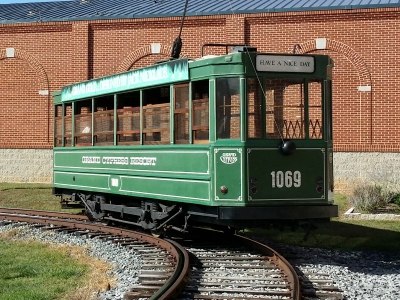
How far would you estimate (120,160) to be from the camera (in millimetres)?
14141

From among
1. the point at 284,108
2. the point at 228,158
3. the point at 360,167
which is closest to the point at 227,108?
the point at 228,158

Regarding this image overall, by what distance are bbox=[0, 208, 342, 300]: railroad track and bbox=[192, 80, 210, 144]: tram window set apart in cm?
180

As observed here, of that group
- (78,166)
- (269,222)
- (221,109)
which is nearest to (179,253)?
(269,222)

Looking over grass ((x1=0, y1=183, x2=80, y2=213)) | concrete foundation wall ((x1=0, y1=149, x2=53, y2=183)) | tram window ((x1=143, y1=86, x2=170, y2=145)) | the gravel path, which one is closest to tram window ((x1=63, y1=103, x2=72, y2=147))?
the gravel path

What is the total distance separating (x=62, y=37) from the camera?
2752 centimetres

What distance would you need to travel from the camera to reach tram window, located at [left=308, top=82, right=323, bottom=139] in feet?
37.4

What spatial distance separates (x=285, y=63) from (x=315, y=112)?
90 centimetres

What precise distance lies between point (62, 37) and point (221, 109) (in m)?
17.5

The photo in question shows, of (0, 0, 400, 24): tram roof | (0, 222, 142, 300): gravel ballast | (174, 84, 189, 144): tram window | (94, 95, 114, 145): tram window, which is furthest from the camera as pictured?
(0, 0, 400, 24): tram roof

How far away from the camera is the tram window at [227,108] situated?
36.5 ft

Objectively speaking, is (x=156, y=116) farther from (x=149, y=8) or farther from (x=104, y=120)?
(x=149, y=8)

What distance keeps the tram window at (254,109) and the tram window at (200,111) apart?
674mm

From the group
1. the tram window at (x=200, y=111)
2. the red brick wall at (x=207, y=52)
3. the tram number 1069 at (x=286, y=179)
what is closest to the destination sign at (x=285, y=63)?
the tram window at (x=200, y=111)

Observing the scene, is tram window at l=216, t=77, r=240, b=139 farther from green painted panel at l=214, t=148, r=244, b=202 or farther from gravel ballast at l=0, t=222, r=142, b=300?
gravel ballast at l=0, t=222, r=142, b=300
